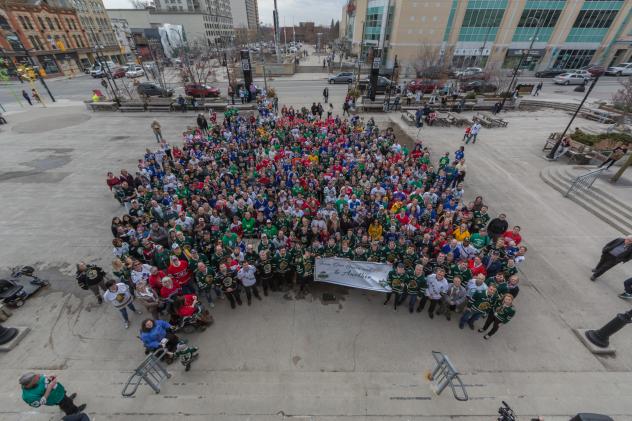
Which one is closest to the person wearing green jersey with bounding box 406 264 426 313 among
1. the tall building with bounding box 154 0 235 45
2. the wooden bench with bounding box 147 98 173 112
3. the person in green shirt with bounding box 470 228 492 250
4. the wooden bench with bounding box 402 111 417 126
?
the person in green shirt with bounding box 470 228 492 250

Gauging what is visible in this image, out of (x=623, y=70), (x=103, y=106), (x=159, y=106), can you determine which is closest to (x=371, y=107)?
(x=159, y=106)

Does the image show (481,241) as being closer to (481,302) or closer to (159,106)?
(481,302)

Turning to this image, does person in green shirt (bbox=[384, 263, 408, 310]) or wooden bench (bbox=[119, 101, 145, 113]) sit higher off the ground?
person in green shirt (bbox=[384, 263, 408, 310])

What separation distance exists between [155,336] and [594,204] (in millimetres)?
17712

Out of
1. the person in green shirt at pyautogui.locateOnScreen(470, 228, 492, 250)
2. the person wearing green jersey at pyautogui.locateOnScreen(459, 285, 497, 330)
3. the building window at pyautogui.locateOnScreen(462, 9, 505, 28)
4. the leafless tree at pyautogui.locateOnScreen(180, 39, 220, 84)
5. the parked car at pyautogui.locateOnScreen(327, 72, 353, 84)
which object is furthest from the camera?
the building window at pyautogui.locateOnScreen(462, 9, 505, 28)

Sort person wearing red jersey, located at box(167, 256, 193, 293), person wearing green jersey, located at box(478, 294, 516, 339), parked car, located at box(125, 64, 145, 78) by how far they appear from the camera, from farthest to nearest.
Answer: parked car, located at box(125, 64, 145, 78)
person wearing red jersey, located at box(167, 256, 193, 293)
person wearing green jersey, located at box(478, 294, 516, 339)

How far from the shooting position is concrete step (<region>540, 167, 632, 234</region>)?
1095 cm

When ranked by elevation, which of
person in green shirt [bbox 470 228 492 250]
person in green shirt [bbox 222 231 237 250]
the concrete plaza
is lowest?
the concrete plaza

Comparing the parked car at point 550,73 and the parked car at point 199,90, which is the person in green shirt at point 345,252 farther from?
the parked car at point 550,73

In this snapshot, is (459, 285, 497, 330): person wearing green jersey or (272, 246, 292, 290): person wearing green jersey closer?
(459, 285, 497, 330): person wearing green jersey

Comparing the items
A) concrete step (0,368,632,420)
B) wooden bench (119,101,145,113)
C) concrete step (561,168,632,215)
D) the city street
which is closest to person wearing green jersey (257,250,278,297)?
concrete step (0,368,632,420)

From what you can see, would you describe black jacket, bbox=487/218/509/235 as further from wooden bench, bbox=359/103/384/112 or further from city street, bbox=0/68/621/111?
city street, bbox=0/68/621/111

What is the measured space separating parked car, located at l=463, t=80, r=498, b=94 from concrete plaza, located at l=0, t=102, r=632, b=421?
25.0 m

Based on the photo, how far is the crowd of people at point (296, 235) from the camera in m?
7.14
